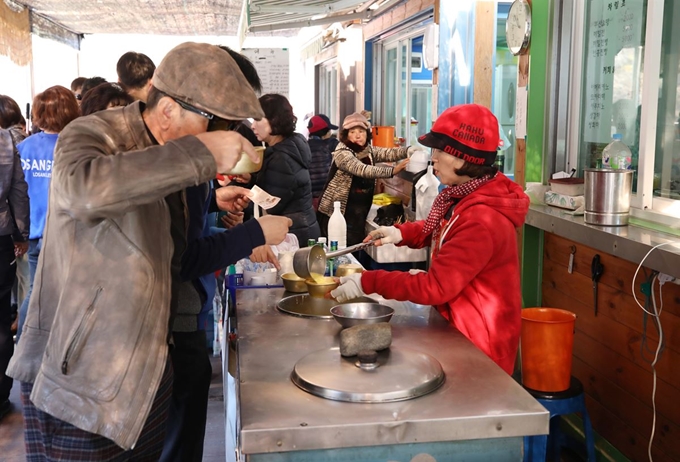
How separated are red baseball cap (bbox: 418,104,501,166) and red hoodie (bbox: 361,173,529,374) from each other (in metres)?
0.12

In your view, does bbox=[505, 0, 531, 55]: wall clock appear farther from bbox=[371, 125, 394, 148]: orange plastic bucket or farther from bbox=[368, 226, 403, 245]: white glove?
bbox=[371, 125, 394, 148]: orange plastic bucket

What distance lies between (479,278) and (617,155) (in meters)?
1.52

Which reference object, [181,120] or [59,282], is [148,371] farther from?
[181,120]

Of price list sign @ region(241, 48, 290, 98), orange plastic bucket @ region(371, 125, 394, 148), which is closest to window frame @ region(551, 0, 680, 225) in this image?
orange plastic bucket @ region(371, 125, 394, 148)

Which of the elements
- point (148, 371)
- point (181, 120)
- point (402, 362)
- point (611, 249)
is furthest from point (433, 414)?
point (611, 249)

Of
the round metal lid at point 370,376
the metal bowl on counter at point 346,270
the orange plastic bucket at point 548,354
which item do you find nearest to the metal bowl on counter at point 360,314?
the round metal lid at point 370,376

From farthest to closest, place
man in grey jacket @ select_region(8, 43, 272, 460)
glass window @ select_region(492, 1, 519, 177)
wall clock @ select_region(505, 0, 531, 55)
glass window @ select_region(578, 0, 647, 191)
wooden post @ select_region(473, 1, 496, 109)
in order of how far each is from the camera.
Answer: glass window @ select_region(492, 1, 519, 177) → wooden post @ select_region(473, 1, 496, 109) → wall clock @ select_region(505, 0, 531, 55) → glass window @ select_region(578, 0, 647, 191) → man in grey jacket @ select_region(8, 43, 272, 460)

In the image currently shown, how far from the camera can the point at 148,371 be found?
167 cm

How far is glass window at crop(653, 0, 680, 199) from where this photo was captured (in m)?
3.14

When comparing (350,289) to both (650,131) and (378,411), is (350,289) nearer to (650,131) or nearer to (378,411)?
(378,411)

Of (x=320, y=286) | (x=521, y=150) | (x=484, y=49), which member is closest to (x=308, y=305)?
(x=320, y=286)

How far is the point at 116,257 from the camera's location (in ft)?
5.34

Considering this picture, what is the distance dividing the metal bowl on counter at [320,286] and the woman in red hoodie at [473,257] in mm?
122

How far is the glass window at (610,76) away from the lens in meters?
3.46
